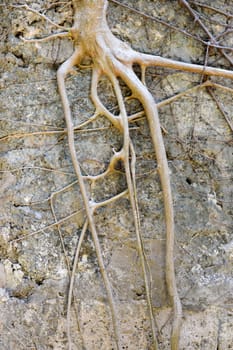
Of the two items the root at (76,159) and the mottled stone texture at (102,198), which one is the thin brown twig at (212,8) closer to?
the mottled stone texture at (102,198)

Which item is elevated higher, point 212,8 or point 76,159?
point 212,8

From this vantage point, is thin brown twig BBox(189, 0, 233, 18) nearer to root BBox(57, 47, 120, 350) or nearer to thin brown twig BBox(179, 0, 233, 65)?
thin brown twig BBox(179, 0, 233, 65)

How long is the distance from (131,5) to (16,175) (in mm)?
786

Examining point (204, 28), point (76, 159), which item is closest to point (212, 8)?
point (204, 28)

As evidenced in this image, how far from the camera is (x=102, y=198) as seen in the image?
213cm

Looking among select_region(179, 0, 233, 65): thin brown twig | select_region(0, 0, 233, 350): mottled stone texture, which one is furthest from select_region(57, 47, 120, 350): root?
select_region(179, 0, 233, 65): thin brown twig

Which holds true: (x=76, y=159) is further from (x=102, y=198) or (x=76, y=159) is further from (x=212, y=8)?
(x=212, y=8)

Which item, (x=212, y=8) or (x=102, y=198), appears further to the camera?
(x=212, y=8)

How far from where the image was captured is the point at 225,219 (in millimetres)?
2213

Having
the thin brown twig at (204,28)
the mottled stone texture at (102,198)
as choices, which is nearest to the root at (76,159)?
the mottled stone texture at (102,198)

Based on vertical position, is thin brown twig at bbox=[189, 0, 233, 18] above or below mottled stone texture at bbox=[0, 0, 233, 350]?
above

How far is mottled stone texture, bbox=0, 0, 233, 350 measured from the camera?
203 cm

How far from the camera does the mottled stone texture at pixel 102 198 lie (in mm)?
2033

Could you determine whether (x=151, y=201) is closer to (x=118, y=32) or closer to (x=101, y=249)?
(x=101, y=249)
